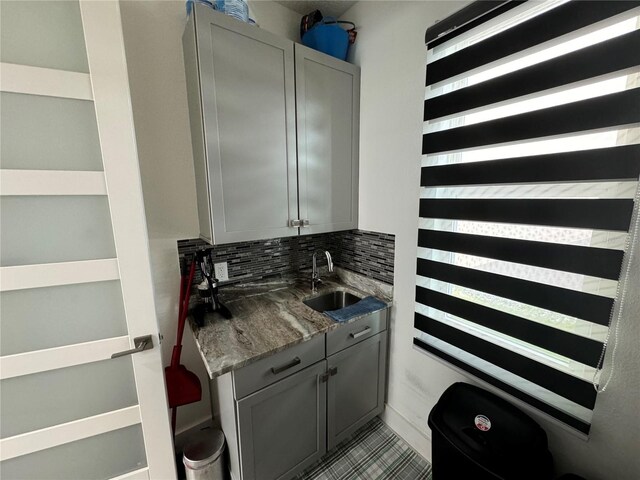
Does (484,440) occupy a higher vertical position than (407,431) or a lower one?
higher

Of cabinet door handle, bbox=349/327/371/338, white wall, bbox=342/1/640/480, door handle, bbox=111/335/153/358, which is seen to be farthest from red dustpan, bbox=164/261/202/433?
white wall, bbox=342/1/640/480

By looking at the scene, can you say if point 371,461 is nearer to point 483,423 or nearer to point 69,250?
point 483,423

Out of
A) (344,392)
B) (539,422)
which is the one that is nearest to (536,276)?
(539,422)

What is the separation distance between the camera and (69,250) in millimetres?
992

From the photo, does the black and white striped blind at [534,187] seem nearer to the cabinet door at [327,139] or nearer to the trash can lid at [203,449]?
the cabinet door at [327,139]

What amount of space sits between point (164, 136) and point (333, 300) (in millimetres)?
1484

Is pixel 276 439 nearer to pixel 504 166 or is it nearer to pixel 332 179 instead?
→ pixel 332 179

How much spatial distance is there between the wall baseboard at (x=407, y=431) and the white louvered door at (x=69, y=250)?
1447 mm

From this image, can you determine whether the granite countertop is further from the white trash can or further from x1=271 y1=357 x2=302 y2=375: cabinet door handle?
the white trash can

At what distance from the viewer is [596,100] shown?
32.9 inches

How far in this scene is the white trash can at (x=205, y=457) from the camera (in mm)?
1286

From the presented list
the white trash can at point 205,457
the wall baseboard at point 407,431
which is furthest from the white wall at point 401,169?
the white trash can at point 205,457

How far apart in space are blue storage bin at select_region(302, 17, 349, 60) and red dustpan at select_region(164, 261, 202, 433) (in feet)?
4.95

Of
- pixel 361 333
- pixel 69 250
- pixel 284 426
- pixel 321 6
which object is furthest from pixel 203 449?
pixel 321 6
